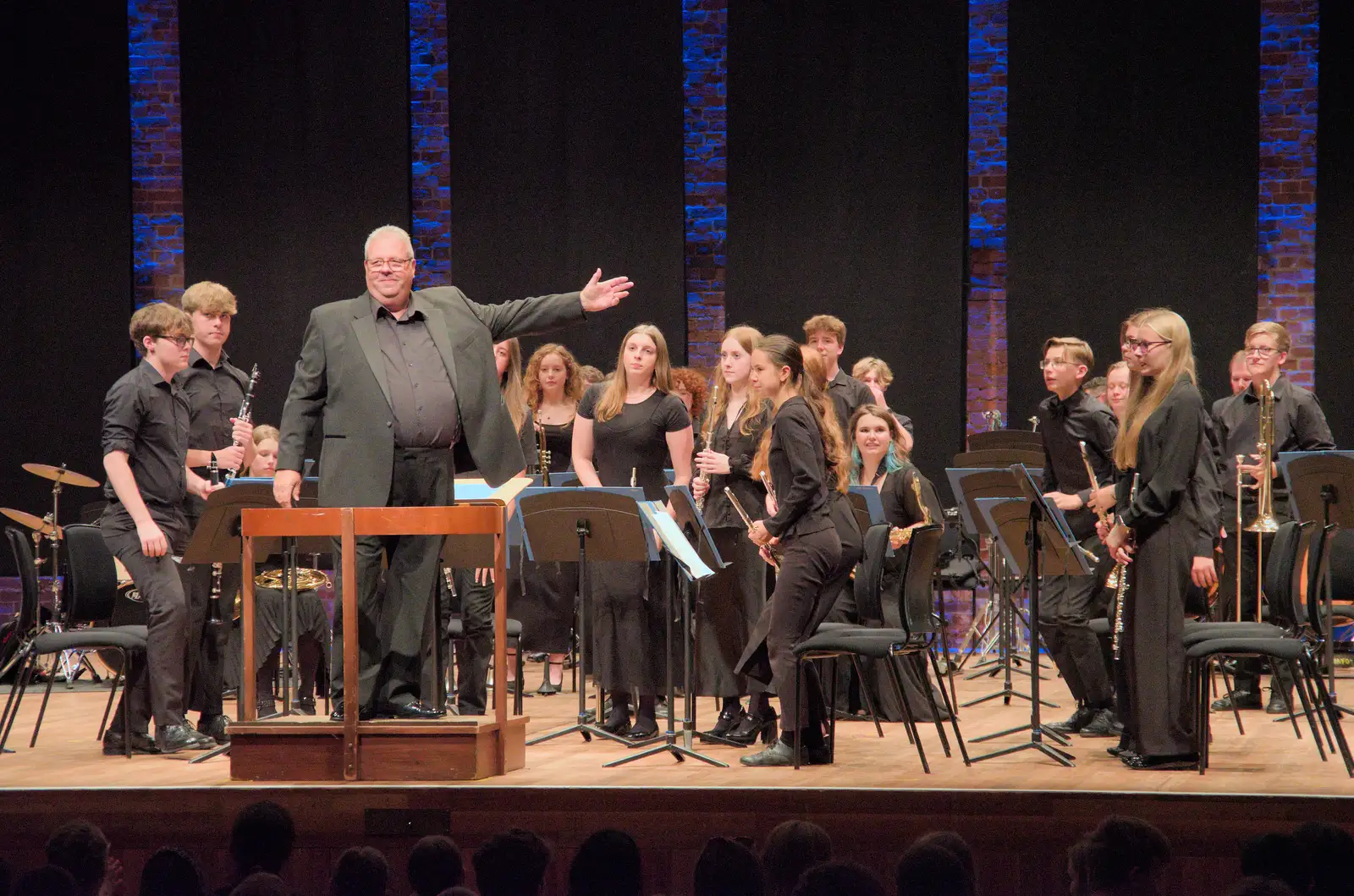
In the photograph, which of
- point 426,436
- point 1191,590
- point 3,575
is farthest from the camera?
point 3,575

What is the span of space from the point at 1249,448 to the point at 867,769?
3206 millimetres

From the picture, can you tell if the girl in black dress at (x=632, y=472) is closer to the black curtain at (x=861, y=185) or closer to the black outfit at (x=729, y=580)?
the black outfit at (x=729, y=580)

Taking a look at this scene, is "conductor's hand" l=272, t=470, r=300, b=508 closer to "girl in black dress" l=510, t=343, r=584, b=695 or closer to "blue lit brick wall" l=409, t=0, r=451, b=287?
"girl in black dress" l=510, t=343, r=584, b=695

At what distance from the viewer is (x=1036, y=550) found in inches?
211

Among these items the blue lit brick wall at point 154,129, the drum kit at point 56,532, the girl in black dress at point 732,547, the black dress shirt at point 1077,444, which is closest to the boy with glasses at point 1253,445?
the black dress shirt at point 1077,444

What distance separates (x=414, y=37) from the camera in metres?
9.96

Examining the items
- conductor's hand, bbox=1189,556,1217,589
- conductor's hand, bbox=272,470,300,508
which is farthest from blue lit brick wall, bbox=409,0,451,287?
conductor's hand, bbox=1189,556,1217,589

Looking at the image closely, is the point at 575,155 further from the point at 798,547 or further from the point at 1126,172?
the point at 798,547

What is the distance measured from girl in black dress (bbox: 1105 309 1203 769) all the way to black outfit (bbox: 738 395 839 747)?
0.97 metres

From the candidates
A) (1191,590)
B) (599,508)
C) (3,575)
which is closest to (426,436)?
(599,508)

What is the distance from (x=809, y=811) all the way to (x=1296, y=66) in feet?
22.4

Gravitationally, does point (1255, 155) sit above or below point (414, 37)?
below

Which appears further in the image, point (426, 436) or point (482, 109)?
point (482, 109)

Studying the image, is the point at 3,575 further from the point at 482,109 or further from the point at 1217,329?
the point at 1217,329
